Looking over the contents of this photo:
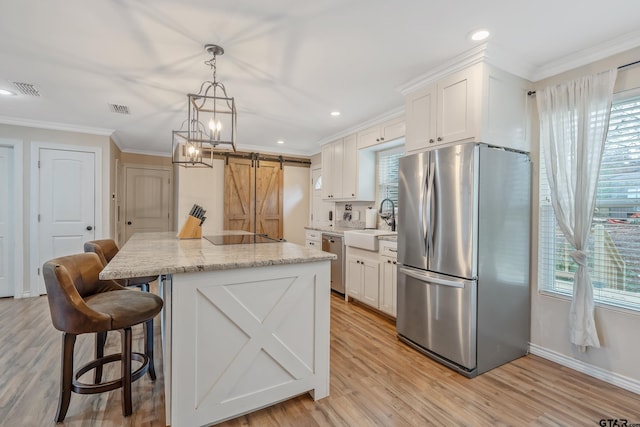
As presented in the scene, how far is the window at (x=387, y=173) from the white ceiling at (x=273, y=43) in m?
0.89

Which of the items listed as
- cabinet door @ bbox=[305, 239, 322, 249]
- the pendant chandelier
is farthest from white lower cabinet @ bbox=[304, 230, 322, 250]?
the pendant chandelier

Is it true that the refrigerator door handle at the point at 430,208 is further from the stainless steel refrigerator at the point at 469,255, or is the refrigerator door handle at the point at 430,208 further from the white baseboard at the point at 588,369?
the white baseboard at the point at 588,369

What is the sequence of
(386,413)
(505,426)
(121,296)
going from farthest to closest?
(121,296) < (386,413) < (505,426)

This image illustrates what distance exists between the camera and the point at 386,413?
1859 millimetres

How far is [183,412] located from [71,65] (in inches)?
111

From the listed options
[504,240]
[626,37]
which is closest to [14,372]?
[504,240]

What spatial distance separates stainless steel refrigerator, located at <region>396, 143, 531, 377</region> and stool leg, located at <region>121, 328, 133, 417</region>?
2.17 metres

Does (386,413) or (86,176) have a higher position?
(86,176)

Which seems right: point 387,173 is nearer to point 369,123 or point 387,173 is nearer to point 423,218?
point 369,123

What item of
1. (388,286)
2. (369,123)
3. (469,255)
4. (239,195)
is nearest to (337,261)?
(388,286)

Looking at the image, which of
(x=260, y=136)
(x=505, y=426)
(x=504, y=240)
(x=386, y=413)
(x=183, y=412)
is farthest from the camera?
(x=260, y=136)

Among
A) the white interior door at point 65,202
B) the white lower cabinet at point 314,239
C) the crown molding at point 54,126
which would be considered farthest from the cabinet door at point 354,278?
the crown molding at point 54,126

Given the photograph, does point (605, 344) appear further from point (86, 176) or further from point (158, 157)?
point (158, 157)

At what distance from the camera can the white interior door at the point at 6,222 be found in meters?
4.11
